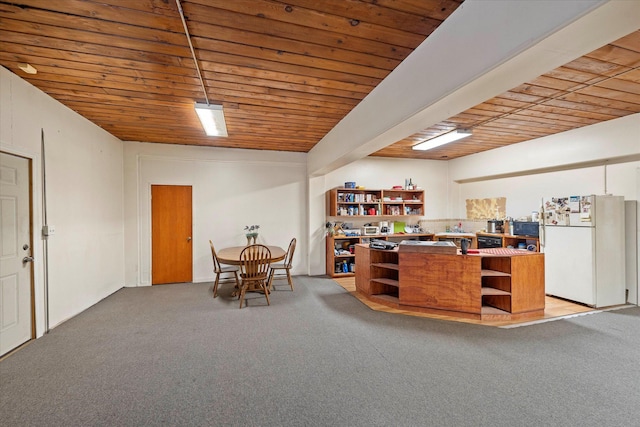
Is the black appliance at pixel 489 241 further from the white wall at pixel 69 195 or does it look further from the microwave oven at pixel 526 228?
the white wall at pixel 69 195

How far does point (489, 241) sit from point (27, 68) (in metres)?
7.10

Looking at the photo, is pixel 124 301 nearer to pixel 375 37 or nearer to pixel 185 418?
pixel 185 418

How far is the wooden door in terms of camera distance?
16.8ft

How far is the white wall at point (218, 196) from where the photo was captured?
5039mm

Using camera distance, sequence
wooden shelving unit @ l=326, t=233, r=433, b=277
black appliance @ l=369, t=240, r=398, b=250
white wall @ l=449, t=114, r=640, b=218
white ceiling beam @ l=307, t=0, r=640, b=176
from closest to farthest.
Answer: white ceiling beam @ l=307, t=0, r=640, b=176, white wall @ l=449, t=114, r=640, b=218, black appliance @ l=369, t=240, r=398, b=250, wooden shelving unit @ l=326, t=233, r=433, b=277

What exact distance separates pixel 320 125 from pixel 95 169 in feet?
11.6

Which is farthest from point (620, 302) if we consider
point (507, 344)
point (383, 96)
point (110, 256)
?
point (110, 256)

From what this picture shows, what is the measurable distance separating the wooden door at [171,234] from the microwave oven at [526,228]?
6.20 meters

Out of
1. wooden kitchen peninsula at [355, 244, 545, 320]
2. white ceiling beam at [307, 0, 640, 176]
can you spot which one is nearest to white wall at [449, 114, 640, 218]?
wooden kitchen peninsula at [355, 244, 545, 320]

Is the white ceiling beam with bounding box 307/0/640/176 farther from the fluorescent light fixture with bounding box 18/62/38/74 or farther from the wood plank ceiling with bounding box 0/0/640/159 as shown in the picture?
the fluorescent light fixture with bounding box 18/62/38/74

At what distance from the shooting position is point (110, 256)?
4.54 m

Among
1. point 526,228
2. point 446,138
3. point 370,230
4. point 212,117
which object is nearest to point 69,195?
point 212,117

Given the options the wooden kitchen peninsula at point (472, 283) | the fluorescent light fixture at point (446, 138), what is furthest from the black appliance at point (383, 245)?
the fluorescent light fixture at point (446, 138)

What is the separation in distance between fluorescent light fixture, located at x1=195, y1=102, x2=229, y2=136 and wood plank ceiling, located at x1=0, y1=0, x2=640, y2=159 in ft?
0.38
